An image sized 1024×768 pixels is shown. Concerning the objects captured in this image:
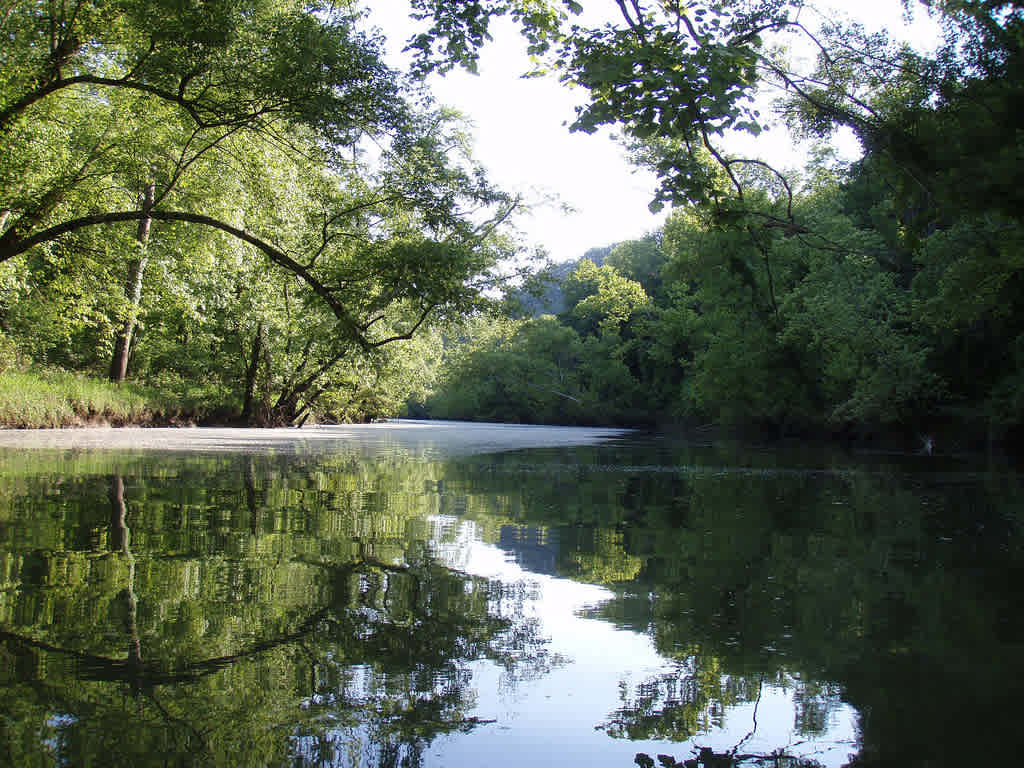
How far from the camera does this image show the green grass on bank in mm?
15453

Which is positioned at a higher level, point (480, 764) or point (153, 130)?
point (153, 130)

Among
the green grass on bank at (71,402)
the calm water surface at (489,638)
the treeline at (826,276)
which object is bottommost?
the calm water surface at (489,638)

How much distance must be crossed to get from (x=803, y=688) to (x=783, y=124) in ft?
23.9

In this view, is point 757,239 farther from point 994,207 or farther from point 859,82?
point 859,82

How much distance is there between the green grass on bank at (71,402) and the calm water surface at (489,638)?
38.8ft

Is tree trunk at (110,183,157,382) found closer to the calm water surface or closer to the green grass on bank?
the green grass on bank

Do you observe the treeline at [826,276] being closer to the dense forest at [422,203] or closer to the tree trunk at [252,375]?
the dense forest at [422,203]

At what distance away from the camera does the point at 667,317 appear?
44.7 metres

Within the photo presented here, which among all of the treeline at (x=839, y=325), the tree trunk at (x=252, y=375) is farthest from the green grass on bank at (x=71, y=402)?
the treeline at (x=839, y=325)

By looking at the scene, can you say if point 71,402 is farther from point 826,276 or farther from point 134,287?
point 826,276

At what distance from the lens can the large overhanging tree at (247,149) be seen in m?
10.1

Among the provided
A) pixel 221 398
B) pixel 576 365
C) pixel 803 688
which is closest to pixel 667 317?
pixel 576 365

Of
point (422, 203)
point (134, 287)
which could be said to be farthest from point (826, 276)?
point (134, 287)

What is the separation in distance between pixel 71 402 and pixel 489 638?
1778 cm
